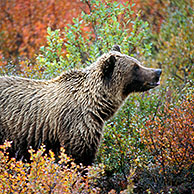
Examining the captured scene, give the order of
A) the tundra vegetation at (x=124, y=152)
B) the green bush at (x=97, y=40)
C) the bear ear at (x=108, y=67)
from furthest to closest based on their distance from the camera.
Result: 1. the green bush at (x=97, y=40)
2. the bear ear at (x=108, y=67)
3. the tundra vegetation at (x=124, y=152)

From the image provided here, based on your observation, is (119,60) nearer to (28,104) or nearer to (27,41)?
(28,104)

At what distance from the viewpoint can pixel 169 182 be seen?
5238mm

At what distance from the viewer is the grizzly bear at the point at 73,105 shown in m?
5.17

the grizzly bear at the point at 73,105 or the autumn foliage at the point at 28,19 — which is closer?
the grizzly bear at the point at 73,105

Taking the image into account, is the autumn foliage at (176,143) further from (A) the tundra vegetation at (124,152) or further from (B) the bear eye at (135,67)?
(B) the bear eye at (135,67)

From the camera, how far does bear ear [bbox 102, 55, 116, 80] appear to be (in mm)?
5306

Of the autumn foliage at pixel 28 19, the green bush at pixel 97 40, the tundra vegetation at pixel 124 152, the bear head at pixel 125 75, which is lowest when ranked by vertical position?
the tundra vegetation at pixel 124 152

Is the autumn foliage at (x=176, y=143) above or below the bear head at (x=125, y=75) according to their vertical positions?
below

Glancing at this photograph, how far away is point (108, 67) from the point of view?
5.34 meters

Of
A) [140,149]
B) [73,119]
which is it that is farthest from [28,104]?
[140,149]

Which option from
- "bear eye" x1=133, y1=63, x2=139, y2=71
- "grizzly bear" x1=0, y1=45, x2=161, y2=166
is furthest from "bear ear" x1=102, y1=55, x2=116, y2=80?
"bear eye" x1=133, y1=63, x2=139, y2=71

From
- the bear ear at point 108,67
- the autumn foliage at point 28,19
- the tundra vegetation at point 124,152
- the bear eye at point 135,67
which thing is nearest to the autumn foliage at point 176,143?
the tundra vegetation at point 124,152

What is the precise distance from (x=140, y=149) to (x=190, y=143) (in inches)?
53.3

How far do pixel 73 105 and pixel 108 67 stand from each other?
2.44ft
